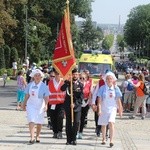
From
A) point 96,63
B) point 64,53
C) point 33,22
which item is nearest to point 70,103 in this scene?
point 64,53

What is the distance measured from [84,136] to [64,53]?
2738mm

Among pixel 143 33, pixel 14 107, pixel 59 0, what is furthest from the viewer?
pixel 143 33

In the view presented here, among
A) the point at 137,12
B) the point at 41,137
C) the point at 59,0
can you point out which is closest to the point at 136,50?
the point at 137,12

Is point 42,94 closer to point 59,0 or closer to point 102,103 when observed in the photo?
point 102,103

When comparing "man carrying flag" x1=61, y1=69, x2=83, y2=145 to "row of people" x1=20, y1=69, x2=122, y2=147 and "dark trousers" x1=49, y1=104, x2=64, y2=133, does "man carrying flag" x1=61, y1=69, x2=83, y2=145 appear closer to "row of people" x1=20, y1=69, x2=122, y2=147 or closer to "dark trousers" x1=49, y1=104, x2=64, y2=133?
"row of people" x1=20, y1=69, x2=122, y2=147

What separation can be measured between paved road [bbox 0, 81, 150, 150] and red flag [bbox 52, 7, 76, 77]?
184 cm

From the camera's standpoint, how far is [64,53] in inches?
557

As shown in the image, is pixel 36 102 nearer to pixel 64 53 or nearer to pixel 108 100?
pixel 64 53

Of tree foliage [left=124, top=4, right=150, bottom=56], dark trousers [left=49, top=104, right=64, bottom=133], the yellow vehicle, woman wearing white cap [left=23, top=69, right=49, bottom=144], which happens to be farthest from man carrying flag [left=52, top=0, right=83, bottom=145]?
tree foliage [left=124, top=4, right=150, bottom=56]

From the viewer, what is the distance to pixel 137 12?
Answer: 177875mm

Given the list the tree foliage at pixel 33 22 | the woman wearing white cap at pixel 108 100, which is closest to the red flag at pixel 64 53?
the woman wearing white cap at pixel 108 100

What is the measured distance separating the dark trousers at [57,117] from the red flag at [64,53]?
1.17m

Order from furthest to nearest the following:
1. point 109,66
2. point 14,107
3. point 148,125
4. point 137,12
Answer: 1. point 137,12
2. point 109,66
3. point 14,107
4. point 148,125

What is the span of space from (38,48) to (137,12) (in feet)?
342
